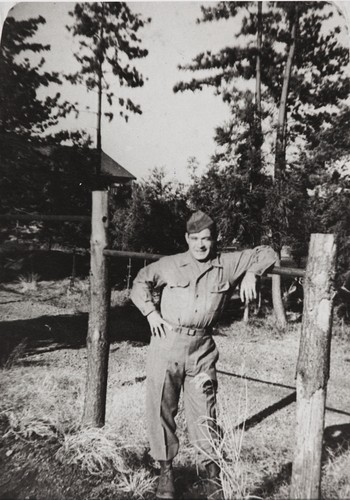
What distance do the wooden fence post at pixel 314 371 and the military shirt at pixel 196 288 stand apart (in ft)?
1.62

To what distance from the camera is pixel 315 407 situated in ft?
7.27

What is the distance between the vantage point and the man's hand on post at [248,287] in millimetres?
2475

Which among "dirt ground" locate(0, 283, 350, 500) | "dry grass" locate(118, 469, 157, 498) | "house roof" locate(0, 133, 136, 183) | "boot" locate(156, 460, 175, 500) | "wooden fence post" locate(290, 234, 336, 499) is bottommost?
"dirt ground" locate(0, 283, 350, 500)

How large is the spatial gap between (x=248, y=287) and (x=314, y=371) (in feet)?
2.03

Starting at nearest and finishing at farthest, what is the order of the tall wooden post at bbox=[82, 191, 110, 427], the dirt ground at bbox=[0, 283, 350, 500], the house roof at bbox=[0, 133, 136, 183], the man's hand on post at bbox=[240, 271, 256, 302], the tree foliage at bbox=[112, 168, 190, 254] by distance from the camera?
the man's hand on post at bbox=[240, 271, 256, 302] → the dirt ground at bbox=[0, 283, 350, 500] → the tall wooden post at bbox=[82, 191, 110, 427] → the house roof at bbox=[0, 133, 136, 183] → the tree foliage at bbox=[112, 168, 190, 254]

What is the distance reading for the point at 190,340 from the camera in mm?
2678

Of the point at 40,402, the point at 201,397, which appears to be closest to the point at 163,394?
the point at 201,397

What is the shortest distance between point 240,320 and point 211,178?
4688mm

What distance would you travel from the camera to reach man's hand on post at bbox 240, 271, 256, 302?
2.47 meters

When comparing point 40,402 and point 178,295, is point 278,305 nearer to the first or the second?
point 40,402

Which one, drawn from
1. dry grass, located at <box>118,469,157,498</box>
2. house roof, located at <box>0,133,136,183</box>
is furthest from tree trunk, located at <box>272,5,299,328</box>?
dry grass, located at <box>118,469,157,498</box>

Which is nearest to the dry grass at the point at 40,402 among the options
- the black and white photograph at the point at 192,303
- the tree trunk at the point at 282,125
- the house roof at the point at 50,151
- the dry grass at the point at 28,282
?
the black and white photograph at the point at 192,303

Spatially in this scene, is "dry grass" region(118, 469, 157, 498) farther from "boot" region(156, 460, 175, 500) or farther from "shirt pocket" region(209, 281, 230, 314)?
"shirt pocket" region(209, 281, 230, 314)

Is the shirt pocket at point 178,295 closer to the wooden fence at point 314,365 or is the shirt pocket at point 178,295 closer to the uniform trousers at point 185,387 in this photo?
the uniform trousers at point 185,387
